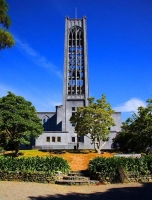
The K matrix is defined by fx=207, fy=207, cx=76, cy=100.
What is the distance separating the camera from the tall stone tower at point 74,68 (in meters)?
51.6

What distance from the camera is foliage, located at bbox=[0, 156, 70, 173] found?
16.2 meters

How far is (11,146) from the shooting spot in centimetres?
4359

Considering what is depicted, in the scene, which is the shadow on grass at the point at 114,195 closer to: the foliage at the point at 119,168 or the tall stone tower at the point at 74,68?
the foliage at the point at 119,168

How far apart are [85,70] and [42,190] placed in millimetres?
42447

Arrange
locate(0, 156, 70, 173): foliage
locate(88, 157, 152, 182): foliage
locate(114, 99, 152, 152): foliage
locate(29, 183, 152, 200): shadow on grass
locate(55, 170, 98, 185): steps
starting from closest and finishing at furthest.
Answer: locate(29, 183, 152, 200): shadow on grass < locate(55, 170, 98, 185): steps < locate(88, 157, 152, 182): foliage < locate(0, 156, 70, 173): foliage < locate(114, 99, 152, 152): foliage

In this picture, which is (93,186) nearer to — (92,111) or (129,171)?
(129,171)

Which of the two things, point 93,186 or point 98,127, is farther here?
point 98,127

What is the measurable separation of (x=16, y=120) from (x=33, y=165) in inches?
574

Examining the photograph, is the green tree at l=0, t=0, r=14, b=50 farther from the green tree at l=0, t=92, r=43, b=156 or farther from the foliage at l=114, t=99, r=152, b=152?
the foliage at l=114, t=99, r=152, b=152

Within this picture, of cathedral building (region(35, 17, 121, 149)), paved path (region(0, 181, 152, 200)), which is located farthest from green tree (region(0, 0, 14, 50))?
cathedral building (region(35, 17, 121, 149))

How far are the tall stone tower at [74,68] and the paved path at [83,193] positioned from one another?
3669 cm

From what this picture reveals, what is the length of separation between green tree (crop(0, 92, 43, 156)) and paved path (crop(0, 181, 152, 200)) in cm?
1724

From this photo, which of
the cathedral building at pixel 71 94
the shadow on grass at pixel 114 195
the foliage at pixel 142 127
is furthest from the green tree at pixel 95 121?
the shadow on grass at pixel 114 195

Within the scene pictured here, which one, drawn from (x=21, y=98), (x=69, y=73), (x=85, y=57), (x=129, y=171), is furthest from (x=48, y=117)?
(x=129, y=171)
